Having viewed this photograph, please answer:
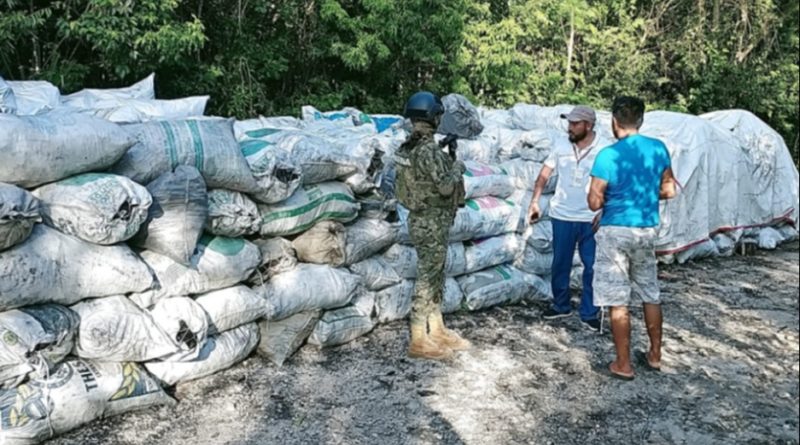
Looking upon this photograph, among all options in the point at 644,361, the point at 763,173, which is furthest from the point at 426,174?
the point at 763,173

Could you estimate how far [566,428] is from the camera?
3.26 meters

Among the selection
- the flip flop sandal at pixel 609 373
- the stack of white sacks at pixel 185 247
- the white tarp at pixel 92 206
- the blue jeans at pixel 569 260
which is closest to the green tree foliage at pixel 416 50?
the stack of white sacks at pixel 185 247

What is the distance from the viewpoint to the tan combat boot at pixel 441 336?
4.11 m

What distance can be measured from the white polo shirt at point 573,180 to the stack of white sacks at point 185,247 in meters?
0.61

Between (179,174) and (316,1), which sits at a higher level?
(316,1)

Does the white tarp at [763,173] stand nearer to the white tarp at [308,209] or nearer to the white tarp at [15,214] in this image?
the white tarp at [308,209]

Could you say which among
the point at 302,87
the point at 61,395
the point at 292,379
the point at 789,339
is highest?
the point at 302,87

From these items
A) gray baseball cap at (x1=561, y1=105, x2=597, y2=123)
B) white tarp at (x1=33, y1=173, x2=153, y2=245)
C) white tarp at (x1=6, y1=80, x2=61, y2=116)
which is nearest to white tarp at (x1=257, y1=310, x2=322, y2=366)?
white tarp at (x1=33, y1=173, x2=153, y2=245)

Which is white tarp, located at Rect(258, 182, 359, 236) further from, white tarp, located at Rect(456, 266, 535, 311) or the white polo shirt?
the white polo shirt

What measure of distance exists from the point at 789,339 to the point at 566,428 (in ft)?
7.19

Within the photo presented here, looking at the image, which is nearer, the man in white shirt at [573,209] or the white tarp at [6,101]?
the white tarp at [6,101]

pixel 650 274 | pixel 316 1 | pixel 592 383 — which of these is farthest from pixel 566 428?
pixel 316 1

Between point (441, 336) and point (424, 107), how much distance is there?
131 cm

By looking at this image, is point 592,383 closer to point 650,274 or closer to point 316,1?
point 650,274
